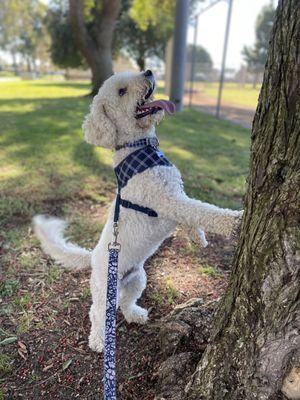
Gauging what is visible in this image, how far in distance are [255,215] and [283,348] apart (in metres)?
0.46

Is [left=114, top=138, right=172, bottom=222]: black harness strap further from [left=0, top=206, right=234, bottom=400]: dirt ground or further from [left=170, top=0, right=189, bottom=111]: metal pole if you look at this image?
[left=170, top=0, right=189, bottom=111]: metal pole

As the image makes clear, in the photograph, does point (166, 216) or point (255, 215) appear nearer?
point (255, 215)

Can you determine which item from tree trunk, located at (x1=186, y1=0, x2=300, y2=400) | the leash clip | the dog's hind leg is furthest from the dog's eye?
the dog's hind leg

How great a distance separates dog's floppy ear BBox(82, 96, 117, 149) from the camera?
2.01 meters

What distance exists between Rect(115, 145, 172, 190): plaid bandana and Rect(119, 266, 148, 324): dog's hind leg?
64cm

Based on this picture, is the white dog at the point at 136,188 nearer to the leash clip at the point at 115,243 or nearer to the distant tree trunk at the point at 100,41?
the leash clip at the point at 115,243

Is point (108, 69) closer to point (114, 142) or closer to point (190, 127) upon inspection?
point (190, 127)

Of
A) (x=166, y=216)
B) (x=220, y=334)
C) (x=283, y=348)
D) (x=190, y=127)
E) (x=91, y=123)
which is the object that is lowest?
(x=190, y=127)

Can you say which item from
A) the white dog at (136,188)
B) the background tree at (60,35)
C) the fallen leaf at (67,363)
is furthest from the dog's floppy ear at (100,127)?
the background tree at (60,35)

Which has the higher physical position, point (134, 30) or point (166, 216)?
point (134, 30)

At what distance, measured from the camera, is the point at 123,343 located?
2.29 m

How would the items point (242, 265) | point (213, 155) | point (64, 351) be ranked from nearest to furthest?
point (242, 265)
point (64, 351)
point (213, 155)

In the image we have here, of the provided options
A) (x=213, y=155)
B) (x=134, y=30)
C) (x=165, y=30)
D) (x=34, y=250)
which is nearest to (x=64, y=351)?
(x=34, y=250)

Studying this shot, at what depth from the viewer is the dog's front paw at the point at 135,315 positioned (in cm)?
241
